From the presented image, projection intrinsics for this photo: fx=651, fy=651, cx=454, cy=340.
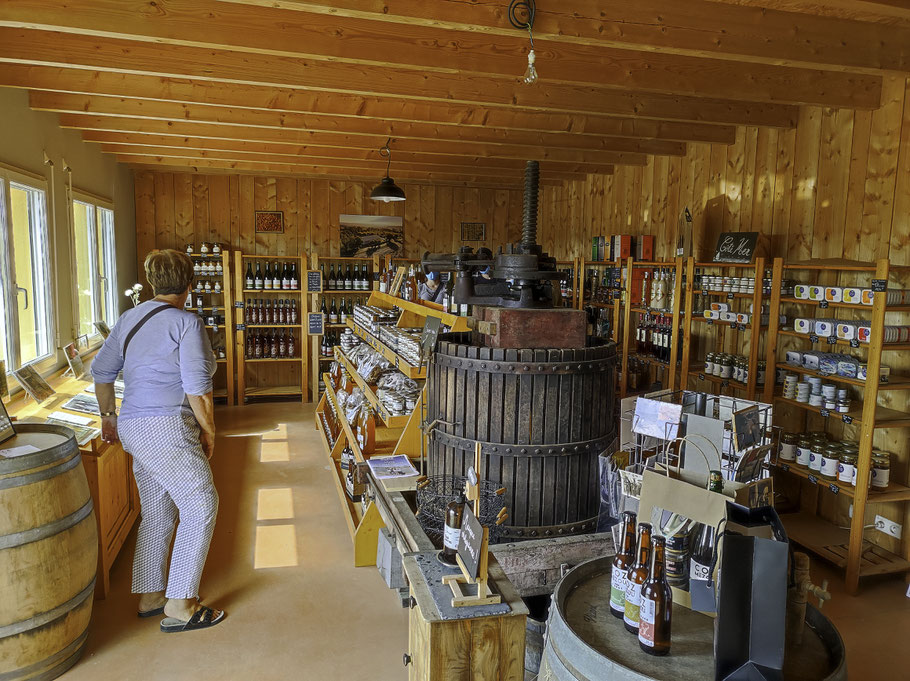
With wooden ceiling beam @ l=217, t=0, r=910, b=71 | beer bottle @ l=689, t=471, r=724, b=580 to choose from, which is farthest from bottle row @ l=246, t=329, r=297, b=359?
beer bottle @ l=689, t=471, r=724, b=580

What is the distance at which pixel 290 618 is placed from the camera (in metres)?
3.54

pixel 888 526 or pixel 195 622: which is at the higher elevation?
pixel 888 526

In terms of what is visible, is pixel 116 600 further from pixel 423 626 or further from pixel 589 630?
pixel 589 630

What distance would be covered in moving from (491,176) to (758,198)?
367cm

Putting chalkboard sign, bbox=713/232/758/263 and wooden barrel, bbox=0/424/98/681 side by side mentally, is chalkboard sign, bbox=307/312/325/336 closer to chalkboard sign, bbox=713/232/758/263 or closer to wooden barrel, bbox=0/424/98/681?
chalkboard sign, bbox=713/232/758/263

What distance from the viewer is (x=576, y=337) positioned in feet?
10.4

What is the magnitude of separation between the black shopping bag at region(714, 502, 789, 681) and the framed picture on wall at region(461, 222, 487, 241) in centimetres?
857

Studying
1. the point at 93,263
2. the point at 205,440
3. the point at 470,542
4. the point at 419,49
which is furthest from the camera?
the point at 93,263

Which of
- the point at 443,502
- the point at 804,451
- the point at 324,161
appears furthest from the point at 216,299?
the point at 804,451

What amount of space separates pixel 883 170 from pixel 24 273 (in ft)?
19.8

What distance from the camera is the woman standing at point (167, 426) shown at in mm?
3229

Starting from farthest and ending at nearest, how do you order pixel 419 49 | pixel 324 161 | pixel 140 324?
1. pixel 324 161
2. pixel 419 49
3. pixel 140 324

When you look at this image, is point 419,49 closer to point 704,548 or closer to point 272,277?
point 704,548

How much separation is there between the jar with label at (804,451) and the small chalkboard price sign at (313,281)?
6.24 meters
